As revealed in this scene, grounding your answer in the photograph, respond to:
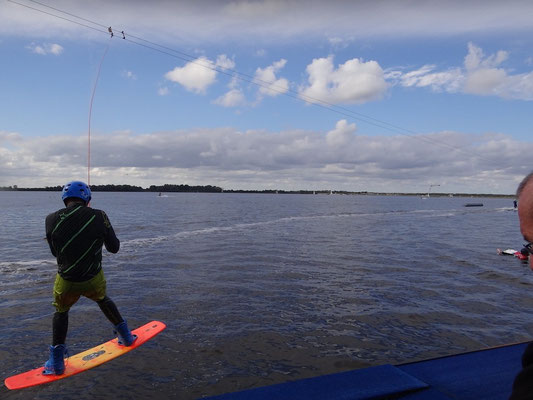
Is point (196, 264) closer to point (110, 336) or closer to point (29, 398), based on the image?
point (110, 336)

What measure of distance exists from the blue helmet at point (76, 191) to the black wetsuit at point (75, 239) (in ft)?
0.61

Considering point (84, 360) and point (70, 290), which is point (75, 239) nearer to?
point (70, 290)

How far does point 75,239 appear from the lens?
616 centimetres

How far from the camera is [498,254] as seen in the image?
22.5 m

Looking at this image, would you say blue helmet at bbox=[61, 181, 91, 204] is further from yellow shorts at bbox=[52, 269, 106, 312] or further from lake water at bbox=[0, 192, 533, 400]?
lake water at bbox=[0, 192, 533, 400]

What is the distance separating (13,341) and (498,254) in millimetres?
24573

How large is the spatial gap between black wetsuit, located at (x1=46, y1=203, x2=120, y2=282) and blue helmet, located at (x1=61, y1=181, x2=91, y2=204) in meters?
0.18

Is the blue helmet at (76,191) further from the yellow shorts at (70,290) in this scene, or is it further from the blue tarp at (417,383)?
the blue tarp at (417,383)

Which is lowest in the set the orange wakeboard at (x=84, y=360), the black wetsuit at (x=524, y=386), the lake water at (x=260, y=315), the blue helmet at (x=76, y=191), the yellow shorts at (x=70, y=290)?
the lake water at (x=260, y=315)

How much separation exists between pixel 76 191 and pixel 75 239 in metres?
0.89

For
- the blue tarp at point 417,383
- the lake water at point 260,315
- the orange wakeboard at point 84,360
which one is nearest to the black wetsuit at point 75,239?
the orange wakeboard at point 84,360

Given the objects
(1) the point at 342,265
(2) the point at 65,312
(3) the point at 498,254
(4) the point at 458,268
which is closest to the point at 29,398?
(2) the point at 65,312

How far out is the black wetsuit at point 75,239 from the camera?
6102 mm

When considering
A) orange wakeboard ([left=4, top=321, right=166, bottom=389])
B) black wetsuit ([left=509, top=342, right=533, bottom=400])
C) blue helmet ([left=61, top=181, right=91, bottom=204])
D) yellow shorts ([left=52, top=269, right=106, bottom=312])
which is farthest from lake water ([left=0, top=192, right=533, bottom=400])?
black wetsuit ([left=509, top=342, right=533, bottom=400])
